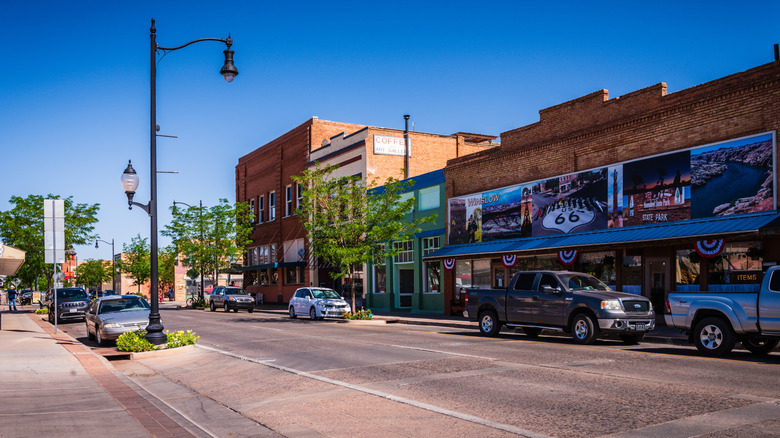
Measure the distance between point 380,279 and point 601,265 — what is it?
54.8 feet

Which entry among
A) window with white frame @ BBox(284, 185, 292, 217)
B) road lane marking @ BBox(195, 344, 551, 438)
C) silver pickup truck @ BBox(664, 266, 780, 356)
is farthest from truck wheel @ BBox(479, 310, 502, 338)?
window with white frame @ BBox(284, 185, 292, 217)

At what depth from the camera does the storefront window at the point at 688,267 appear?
20625 mm

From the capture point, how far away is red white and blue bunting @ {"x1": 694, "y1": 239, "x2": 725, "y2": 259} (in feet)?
60.1

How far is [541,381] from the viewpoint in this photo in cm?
1048

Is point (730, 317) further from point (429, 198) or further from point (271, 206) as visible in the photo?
point (271, 206)

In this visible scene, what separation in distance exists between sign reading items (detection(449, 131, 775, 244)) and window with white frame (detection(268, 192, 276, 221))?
91.1ft

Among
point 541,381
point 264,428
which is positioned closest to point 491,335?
point 541,381

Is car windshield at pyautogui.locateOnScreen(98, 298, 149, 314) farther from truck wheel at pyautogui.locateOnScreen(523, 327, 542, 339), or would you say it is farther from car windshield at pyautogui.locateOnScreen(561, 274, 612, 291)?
car windshield at pyautogui.locateOnScreen(561, 274, 612, 291)

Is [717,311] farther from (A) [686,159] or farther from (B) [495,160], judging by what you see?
(B) [495,160]

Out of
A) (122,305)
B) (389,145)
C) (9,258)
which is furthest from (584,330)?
(389,145)

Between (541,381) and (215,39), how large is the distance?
10960 mm

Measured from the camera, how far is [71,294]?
3266 centimetres

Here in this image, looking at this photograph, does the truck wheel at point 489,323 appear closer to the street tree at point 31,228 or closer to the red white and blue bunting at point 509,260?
the red white and blue bunting at point 509,260

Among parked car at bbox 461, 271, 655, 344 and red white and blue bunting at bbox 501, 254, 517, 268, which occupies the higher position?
red white and blue bunting at bbox 501, 254, 517, 268
